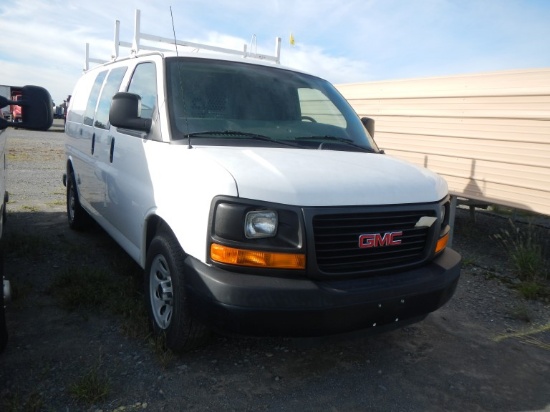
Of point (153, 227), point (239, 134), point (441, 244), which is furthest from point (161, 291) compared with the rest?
point (441, 244)

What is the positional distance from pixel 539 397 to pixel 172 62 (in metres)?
3.39

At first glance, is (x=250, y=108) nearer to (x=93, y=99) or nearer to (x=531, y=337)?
(x=93, y=99)

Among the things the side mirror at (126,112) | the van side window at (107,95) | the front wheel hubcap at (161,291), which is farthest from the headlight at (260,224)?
the van side window at (107,95)

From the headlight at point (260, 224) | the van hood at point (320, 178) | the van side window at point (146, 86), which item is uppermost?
the van side window at point (146, 86)

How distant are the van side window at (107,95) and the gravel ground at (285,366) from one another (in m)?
1.57

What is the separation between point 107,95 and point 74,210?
184 cm

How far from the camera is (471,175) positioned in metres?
5.91

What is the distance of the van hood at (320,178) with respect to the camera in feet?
8.05

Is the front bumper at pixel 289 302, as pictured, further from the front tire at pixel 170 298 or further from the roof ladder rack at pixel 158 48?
the roof ladder rack at pixel 158 48

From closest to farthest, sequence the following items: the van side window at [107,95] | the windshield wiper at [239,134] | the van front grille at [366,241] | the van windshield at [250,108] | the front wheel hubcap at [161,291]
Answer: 1. the van front grille at [366,241]
2. the front wheel hubcap at [161,291]
3. the windshield wiper at [239,134]
4. the van windshield at [250,108]
5. the van side window at [107,95]

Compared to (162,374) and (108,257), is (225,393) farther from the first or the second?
(108,257)

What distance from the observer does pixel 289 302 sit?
2.39 metres

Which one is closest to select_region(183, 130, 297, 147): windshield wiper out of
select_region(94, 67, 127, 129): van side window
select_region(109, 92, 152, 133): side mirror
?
select_region(109, 92, 152, 133): side mirror

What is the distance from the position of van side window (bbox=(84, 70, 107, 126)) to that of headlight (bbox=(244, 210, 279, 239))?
3123 millimetres
